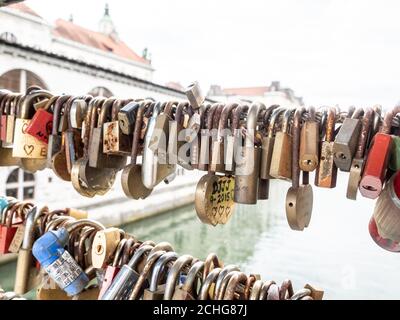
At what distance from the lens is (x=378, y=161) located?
59cm

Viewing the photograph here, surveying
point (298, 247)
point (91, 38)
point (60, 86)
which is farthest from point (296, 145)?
point (91, 38)

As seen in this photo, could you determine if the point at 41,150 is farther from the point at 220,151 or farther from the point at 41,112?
the point at 220,151

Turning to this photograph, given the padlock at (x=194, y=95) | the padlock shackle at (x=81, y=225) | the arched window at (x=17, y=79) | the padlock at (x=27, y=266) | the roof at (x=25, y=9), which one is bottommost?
the padlock at (x=27, y=266)

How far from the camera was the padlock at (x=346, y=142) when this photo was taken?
61 cm

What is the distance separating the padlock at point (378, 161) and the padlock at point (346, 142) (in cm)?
3

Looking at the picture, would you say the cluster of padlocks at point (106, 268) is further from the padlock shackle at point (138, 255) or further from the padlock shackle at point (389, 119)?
the padlock shackle at point (389, 119)

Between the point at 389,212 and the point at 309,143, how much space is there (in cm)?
18

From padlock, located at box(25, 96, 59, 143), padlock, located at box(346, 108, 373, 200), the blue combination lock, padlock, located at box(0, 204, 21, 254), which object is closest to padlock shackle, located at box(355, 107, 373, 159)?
padlock, located at box(346, 108, 373, 200)

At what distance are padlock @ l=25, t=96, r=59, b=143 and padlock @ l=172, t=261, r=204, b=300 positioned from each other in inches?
22.0

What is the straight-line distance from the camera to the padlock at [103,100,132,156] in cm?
87

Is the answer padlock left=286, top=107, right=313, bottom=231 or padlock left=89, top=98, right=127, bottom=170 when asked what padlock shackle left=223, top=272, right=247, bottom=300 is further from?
padlock left=89, top=98, right=127, bottom=170

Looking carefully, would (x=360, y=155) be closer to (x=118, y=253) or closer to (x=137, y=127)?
(x=137, y=127)

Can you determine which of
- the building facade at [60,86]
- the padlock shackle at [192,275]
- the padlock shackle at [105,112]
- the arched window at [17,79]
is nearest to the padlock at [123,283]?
the padlock shackle at [192,275]

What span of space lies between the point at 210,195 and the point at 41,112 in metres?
0.54
